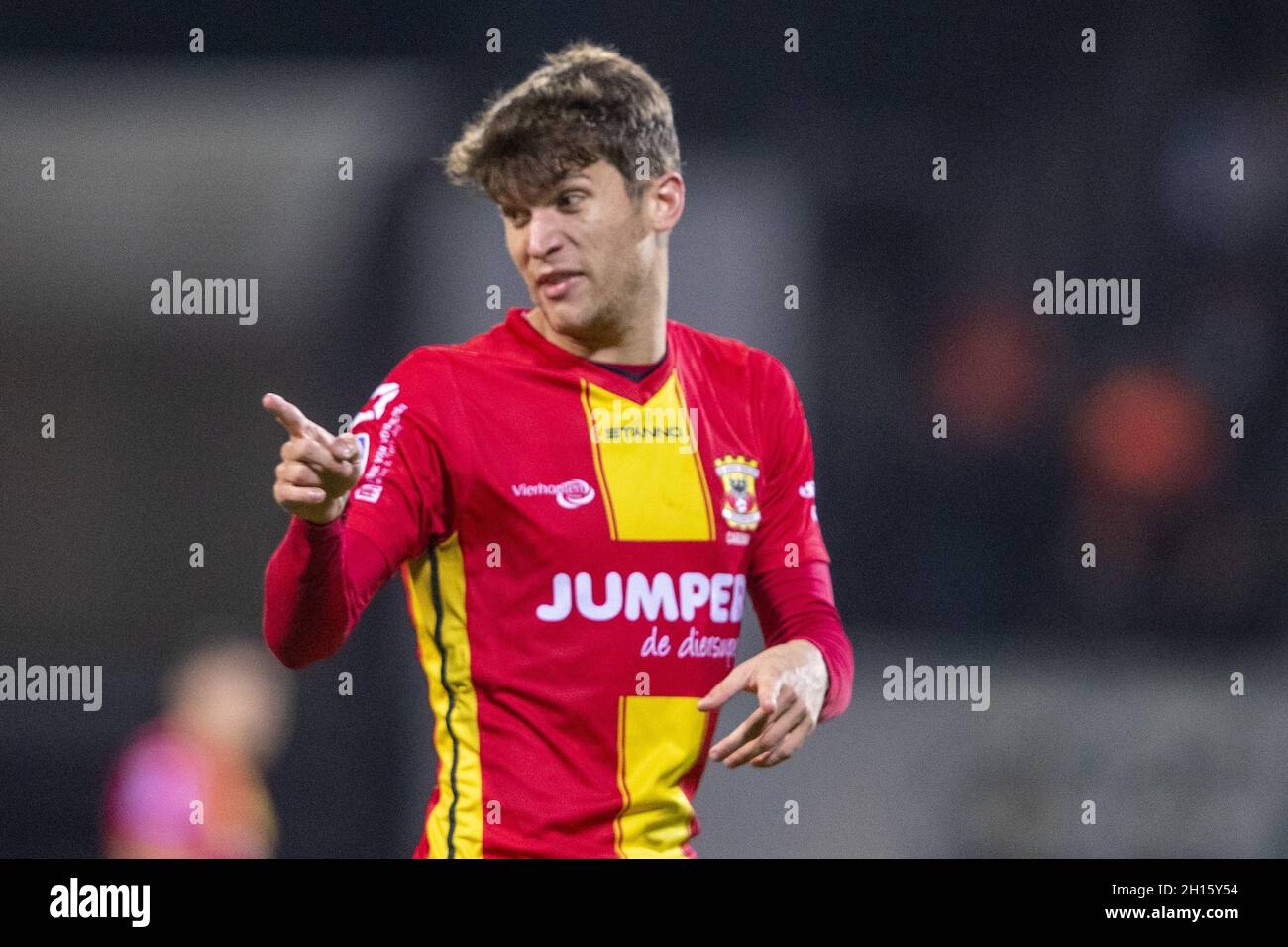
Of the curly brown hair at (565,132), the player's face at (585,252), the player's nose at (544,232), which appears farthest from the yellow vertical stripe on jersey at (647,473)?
the curly brown hair at (565,132)

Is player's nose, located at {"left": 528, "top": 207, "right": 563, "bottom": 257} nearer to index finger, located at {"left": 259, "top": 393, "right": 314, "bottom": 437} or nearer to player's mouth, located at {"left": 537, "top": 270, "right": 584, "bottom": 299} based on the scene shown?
player's mouth, located at {"left": 537, "top": 270, "right": 584, "bottom": 299}

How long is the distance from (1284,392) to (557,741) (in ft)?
14.4

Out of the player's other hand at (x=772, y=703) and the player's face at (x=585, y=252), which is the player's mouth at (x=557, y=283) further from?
the player's other hand at (x=772, y=703)

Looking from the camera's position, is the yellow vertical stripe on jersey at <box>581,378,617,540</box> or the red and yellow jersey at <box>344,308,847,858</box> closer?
the red and yellow jersey at <box>344,308,847,858</box>

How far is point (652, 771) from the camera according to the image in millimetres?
2568

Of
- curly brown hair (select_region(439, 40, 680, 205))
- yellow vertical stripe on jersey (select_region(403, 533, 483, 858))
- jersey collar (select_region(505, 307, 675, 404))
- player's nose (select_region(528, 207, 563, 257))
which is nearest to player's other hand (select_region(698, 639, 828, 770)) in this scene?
yellow vertical stripe on jersey (select_region(403, 533, 483, 858))

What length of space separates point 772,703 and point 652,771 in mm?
305

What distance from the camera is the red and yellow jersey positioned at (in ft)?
8.27

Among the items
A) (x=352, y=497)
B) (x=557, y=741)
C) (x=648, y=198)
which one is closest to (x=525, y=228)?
(x=648, y=198)

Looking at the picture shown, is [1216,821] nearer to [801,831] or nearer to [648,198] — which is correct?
[801,831]

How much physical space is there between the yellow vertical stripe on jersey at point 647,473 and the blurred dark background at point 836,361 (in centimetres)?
237

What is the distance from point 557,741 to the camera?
99.5 inches

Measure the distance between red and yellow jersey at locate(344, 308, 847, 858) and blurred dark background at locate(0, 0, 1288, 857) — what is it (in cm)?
245

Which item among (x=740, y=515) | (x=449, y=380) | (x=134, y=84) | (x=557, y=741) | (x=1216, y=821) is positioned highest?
(x=134, y=84)
